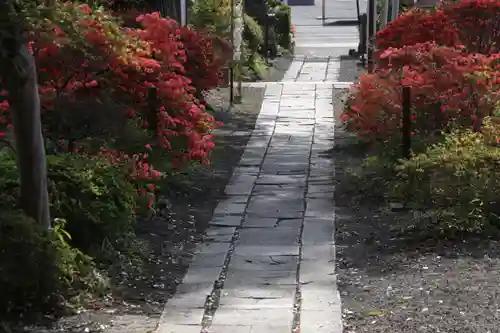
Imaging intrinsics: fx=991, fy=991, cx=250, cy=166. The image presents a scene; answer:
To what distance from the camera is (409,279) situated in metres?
6.57

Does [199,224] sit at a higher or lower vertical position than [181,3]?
lower

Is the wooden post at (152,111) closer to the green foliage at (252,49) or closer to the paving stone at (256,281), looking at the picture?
the paving stone at (256,281)

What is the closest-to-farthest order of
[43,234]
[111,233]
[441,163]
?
[43,234] < [111,233] < [441,163]

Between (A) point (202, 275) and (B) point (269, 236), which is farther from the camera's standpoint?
(B) point (269, 236)

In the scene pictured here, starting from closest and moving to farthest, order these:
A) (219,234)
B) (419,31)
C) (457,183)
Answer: (457,183), (219,234), (419,31)

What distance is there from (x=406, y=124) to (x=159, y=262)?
340 centimetres

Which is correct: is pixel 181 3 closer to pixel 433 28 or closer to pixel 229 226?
pixel 433 28

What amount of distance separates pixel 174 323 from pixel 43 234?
0.94 metres

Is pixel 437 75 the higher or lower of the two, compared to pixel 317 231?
higher

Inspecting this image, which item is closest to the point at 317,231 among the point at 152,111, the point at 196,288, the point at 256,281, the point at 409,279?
the point at 256,281

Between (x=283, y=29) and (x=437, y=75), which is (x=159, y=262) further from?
(x=283, y=29)

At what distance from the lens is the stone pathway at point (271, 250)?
5984mm

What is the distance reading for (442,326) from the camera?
18.1 ft

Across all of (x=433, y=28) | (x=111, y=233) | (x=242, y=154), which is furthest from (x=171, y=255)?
(x=433, y=28)
